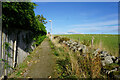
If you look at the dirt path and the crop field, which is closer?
the dirt path

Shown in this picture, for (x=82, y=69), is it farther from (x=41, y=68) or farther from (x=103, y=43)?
(x=103, y=43)

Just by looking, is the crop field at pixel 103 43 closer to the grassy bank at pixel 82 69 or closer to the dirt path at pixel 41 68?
the grassy bank at pixel 82 69

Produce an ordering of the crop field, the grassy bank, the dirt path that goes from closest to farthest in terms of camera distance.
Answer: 1. the grassy bank
2. the dirt path
3. the crop field

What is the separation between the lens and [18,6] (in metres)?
2.68

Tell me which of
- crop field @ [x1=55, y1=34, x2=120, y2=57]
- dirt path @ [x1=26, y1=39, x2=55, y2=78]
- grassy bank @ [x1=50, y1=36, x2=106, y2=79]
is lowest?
dirt path @ [x1=26, y1=39, x2=55, y2=78]

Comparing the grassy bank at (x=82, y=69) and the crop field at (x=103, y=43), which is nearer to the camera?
the grassy bank at (x=82, y=69)

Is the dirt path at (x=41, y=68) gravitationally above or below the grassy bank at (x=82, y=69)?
below

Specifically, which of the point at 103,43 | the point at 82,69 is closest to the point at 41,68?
the point at 82,69

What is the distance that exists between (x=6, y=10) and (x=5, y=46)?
3.95 feet

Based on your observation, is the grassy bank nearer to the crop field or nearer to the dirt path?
the dirt path

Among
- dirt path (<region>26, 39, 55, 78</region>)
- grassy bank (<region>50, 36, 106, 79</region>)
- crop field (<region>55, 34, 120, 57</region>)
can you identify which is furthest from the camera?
crop field (<region>55, 34, 120, 57</region>)

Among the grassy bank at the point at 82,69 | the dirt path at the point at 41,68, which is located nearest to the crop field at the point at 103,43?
the grassy bank at the point at 82,69

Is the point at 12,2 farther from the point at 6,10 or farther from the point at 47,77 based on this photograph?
the point at 47,77

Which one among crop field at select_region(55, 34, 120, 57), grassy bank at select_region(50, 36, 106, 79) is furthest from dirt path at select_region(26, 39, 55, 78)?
crop field at select_region(55, 34, 120, 57)
